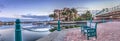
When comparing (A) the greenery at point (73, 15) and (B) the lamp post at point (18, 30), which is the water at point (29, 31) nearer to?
(A) the greenery at point (73, 15)

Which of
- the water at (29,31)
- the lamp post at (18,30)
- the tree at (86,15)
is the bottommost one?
the water at (29,31)

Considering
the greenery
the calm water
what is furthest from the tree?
the calm water

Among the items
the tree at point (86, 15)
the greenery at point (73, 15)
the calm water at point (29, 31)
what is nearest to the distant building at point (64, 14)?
the greenery at point (73, 15)

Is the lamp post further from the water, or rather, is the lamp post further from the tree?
the tree

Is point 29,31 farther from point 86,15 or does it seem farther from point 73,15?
point 86,15

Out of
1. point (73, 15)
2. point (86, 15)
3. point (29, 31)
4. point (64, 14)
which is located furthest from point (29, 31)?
point (86, 15)

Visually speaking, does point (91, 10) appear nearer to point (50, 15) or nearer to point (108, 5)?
point (108, 5)

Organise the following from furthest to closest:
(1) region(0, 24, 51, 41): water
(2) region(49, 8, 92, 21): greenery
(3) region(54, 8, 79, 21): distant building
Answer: (2) region(49, 8, 92, 21): greenery → (3) region(54, 8, 79, 21): distant building → (1) region(0, 24, 51, 41): water

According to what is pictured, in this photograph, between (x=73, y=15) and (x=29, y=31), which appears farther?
(x=73, y=15)

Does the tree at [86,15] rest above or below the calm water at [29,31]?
above

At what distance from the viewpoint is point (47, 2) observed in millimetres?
7965

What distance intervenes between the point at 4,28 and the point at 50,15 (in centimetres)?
208

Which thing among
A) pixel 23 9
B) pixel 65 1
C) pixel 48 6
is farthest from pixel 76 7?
pixel 23 9

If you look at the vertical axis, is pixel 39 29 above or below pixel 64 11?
below
